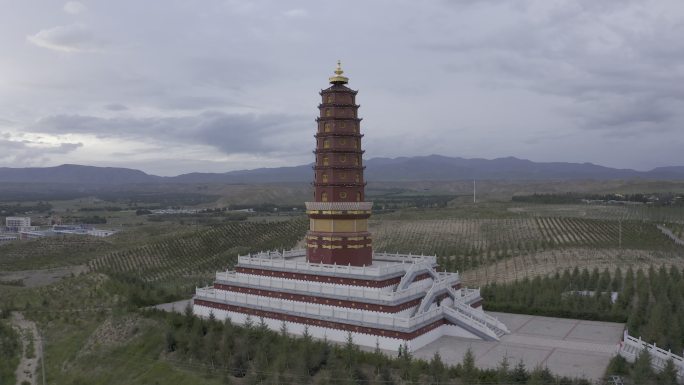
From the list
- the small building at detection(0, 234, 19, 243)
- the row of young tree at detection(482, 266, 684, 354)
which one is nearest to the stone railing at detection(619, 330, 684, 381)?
the row of young tree at detection(482, 266, 684, 354)

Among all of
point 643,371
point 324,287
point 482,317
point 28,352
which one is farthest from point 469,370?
point 28,352

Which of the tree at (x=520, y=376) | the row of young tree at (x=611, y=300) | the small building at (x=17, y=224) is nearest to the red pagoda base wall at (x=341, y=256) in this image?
the row of young tree at (x=611, y=300)

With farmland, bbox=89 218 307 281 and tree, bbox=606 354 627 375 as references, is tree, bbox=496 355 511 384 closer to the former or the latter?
tree, bbox=606 354 627 375

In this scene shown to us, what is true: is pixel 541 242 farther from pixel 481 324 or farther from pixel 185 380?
pixel 185 380

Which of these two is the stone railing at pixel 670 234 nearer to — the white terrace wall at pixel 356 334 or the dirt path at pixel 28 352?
the white terrace wall at pixel 356 334

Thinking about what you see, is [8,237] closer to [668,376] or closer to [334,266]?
[334,266]

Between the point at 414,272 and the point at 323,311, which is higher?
the point at 414,272

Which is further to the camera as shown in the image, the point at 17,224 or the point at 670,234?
the point at 17,224
